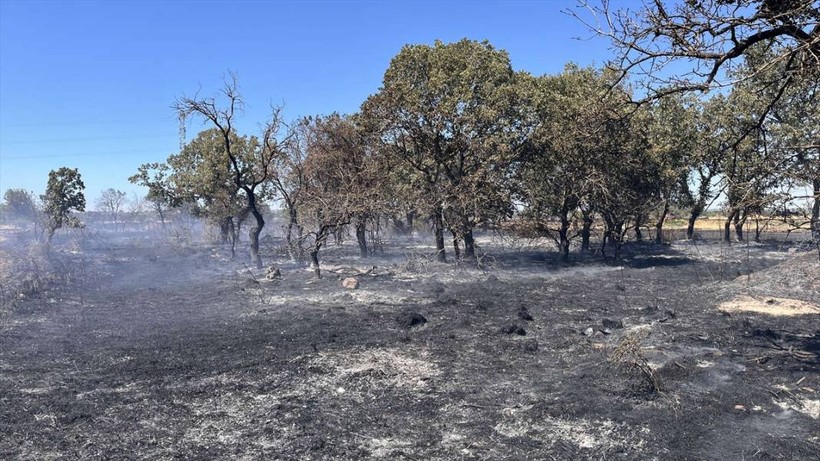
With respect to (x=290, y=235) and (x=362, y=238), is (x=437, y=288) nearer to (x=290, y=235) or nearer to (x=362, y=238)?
(x=290, y=235)

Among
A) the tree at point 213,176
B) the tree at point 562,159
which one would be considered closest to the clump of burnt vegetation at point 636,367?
the tree at point 562,159

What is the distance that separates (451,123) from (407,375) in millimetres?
15080

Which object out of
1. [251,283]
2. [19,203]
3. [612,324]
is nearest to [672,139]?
[612,324]

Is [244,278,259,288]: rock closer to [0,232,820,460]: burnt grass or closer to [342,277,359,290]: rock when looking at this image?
[0,232,820,460]: burnt grass

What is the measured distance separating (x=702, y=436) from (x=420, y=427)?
3424 mm

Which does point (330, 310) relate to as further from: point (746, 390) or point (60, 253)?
point (60, 253)

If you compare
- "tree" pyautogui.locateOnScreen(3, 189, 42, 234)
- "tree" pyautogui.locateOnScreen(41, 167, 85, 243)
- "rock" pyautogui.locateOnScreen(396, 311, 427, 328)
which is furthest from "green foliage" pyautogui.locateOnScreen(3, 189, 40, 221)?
"rock" pyautogui.locateOnScreen(396, 311, 427, 328)

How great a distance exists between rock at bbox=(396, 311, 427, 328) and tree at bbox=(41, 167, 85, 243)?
23.7 m

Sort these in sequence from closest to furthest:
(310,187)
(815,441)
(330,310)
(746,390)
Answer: (815,441)
(746,390)
(330,310)
(310,187)

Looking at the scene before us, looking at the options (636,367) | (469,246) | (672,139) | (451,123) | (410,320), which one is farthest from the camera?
(672,139)

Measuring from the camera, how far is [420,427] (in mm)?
6898

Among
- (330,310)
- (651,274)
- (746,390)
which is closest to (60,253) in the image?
(330,310)

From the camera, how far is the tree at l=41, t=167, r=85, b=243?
2789cm

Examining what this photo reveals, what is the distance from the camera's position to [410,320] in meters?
12.6
